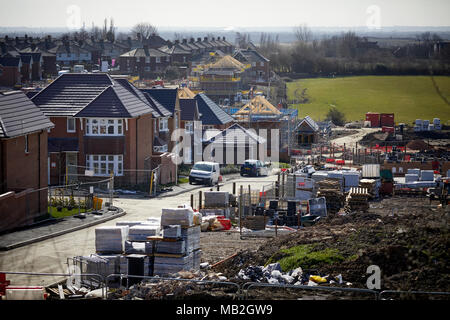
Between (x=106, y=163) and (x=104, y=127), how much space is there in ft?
6.27

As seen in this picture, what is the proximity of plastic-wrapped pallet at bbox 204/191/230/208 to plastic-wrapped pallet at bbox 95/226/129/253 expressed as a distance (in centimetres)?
1120

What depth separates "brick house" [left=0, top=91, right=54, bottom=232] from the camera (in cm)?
2539

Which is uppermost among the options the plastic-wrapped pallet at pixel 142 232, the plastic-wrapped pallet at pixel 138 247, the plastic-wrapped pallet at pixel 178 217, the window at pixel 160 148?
the window at pixel 160 148

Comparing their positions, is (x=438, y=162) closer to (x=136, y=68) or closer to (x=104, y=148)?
(x=104, y=148)

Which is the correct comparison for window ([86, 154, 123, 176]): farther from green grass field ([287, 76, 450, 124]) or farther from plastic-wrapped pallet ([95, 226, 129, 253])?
green grass field ([287, 76, 450, 124])

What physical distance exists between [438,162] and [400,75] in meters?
34.0

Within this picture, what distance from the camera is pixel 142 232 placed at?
20047 mm

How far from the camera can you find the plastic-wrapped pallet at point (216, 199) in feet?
102

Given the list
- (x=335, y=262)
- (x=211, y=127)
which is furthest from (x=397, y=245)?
(x=211, y=127)

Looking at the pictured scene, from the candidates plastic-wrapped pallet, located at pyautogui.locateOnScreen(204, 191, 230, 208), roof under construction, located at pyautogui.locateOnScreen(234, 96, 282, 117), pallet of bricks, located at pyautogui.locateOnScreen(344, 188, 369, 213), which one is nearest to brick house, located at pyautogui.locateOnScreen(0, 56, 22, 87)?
roof under construction, located at pyautogui.locateOnScreen(234, 96, 282, 117)

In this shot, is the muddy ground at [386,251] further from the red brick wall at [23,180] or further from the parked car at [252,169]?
the parked car at [252,169]

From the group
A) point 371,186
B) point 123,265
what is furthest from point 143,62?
point 123,265

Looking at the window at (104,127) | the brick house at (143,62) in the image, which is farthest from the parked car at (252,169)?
the brick house at (143,62)

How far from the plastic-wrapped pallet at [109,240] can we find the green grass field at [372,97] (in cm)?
6359
